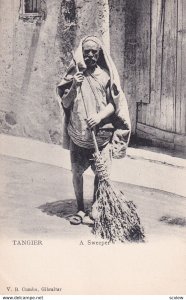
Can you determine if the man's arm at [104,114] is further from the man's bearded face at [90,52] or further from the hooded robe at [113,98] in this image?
the man's bearded face at [90,52]

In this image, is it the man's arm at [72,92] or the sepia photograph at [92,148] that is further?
the sepia photograph at [92,148]

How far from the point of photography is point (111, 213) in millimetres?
5664

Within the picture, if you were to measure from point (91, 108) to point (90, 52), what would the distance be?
48 centimetres

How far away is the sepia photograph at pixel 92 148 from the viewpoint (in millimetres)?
5699

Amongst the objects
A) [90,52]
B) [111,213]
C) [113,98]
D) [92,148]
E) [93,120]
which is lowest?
[111,213]

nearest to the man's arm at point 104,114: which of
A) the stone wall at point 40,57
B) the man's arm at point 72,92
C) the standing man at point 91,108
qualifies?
the standing man at point 91,108

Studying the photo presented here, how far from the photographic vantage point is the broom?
564 centimetres

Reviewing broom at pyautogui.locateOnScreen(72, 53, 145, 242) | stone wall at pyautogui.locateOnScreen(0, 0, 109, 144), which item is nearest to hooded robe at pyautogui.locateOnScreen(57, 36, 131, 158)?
broom at pyautogui.locateOnScreen(72, 53, 145, 242)

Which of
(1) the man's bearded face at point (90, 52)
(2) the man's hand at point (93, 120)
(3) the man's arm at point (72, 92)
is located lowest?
(2) the man's hand at point (93, 120)

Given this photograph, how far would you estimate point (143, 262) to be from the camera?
5812mm

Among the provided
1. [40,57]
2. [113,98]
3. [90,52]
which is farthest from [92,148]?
[40,57]

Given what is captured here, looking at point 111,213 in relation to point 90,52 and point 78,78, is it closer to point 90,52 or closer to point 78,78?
point 78,78

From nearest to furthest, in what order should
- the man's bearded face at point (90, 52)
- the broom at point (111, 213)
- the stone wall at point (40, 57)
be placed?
1. the man's bearded face at point (90, 52)
2. the broom at point (111, 213)
3. the stone wall at point (40, 57)

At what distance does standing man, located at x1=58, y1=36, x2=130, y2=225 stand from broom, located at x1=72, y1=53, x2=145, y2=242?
77 mm
